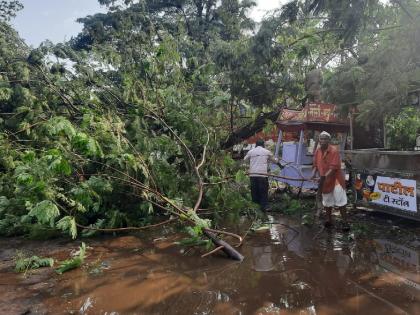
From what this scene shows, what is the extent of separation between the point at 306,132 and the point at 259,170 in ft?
6.76

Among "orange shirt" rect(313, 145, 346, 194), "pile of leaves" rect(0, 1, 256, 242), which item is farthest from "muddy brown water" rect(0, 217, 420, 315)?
"orange shirt" rect(313, 145, 346, 194)

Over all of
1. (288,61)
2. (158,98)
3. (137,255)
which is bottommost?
(137,255)

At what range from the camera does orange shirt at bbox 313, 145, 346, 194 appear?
623 cm

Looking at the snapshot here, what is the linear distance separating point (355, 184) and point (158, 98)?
158 inches

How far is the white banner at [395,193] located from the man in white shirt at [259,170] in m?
1.99

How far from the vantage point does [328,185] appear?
6383 mm

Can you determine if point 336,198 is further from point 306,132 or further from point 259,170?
point 306,132

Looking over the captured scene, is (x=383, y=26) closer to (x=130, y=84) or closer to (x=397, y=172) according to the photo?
(x=397, y=172)

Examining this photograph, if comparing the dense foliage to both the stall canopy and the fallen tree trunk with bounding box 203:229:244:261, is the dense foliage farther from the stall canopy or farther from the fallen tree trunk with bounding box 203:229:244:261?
the stall canopy

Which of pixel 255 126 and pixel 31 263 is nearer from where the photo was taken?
pixel 31 263

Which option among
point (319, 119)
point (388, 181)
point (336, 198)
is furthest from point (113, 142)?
point (319, 119)

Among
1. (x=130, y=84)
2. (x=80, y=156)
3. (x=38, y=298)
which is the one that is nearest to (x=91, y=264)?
(x=38, y=298)

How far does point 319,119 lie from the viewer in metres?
8.68

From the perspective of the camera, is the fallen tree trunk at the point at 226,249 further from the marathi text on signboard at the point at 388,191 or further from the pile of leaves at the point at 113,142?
the marathi text on signboard at the point at 388,191
